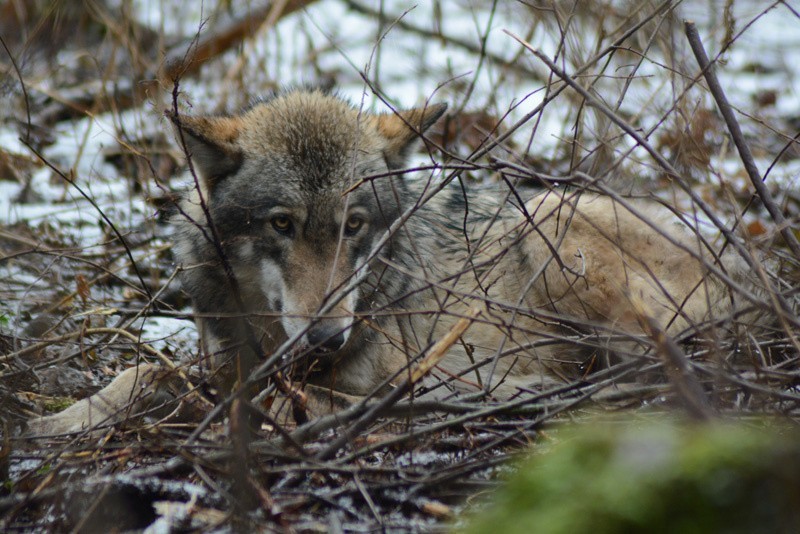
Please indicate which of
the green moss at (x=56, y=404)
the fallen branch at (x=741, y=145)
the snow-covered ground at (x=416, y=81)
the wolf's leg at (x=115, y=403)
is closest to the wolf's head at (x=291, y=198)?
the wolf's leg at (x=115, y=403)

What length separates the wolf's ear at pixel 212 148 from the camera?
3.91 metres

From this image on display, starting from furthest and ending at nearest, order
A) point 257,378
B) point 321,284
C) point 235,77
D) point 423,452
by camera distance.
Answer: point 235,77 → point 321,284 → point 423,452 → point 257,378

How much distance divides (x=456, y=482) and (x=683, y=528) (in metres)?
0.97

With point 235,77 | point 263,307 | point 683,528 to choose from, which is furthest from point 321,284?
point 235,77

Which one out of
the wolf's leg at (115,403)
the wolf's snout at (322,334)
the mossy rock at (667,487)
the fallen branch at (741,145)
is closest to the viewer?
the mossy rock at (667,487)

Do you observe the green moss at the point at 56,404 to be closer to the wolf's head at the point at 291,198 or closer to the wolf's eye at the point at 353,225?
the wolf's head at the point at 291,198

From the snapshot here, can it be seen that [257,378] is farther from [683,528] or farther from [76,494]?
[683,528]

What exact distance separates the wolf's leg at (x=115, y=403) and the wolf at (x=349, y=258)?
0.02 m

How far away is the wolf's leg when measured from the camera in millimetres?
3297

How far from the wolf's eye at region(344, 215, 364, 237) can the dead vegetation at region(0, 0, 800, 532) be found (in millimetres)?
597

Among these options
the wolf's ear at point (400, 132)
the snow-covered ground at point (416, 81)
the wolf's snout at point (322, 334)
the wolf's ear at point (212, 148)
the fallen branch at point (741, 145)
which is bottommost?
the wolf's snout at point (322, 334)

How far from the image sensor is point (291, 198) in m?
3.85

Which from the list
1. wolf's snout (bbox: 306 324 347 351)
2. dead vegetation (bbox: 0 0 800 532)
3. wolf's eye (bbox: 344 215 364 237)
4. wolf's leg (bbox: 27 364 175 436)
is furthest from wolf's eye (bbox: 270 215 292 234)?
wolf's leg (bbox: 27 364 175 436)

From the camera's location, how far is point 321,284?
373 centimetres
